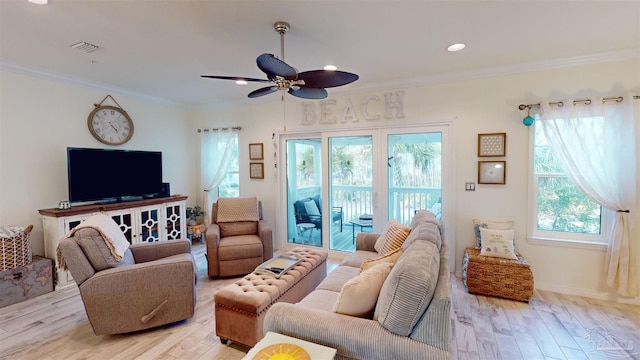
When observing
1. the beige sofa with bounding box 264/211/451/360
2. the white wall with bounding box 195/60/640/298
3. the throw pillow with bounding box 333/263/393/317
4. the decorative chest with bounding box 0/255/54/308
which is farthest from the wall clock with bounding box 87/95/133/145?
the throw pillow with bounding box 333/263/393/317

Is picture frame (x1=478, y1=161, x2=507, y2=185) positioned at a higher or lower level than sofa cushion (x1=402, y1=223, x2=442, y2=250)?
higher

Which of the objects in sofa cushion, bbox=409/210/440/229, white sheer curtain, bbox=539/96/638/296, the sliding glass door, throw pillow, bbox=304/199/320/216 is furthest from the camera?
throw pillow, bbox=304/199/320/216

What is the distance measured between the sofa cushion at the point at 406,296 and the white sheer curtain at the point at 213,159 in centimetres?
416

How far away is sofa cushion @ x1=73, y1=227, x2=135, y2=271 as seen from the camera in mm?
2240

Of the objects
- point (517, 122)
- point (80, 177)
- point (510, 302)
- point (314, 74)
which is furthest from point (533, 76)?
point (80, 177)

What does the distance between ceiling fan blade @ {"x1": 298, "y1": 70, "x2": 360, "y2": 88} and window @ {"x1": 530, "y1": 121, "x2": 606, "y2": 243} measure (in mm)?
2463

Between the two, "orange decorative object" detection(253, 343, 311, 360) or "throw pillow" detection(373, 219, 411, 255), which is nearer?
"orange decorative object" detection(253, 343, 311, 360)

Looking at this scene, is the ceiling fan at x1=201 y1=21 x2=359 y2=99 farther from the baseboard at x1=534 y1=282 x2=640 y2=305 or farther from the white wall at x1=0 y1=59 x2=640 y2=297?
the baseboard at x1=534 y1=282 x2=640 y2=305

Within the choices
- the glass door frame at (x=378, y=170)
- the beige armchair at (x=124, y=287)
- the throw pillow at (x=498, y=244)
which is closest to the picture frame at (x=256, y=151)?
the glass door frame at (x=378, y=170)

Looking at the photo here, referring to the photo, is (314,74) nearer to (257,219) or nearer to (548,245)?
(257,219)

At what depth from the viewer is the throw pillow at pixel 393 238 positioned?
254 centimetres

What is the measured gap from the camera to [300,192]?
4.71 metres

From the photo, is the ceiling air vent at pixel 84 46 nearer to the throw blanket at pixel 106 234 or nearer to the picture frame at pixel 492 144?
the throw blanket at pixel 106 234

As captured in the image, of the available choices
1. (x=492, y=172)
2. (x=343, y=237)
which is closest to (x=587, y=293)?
(x=492, y=172)
